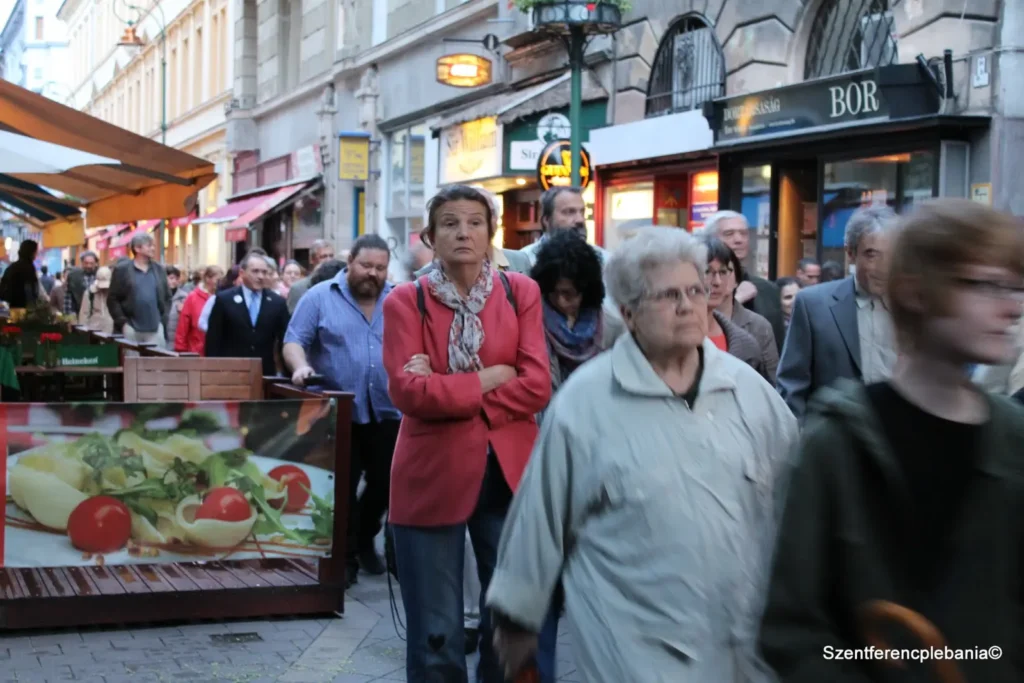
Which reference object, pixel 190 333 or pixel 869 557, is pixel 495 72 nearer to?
pixel 190 333

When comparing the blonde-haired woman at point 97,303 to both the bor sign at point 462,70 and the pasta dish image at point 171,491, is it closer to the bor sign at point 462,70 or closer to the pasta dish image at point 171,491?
the bor sign at point 462,70

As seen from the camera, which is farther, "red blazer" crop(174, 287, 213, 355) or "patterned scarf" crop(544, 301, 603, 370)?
"red blazer" crop(174, 287, 213, 355)

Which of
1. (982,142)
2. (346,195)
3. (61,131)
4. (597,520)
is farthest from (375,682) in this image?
(346,195)

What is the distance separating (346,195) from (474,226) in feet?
90.7

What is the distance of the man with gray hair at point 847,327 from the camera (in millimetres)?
5965

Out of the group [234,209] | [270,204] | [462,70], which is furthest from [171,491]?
[234,209]

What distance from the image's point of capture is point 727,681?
11.0ft

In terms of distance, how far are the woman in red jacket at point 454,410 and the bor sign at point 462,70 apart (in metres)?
18.4

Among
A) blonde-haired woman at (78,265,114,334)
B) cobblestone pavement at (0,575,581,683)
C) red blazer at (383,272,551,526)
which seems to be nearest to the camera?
red blazer at (383,272,551,526)

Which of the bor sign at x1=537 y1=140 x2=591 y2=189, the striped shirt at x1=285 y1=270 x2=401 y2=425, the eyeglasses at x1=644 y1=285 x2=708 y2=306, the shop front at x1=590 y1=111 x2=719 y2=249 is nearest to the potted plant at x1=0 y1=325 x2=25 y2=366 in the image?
the striped shirt at x1=285 y1=270 x2=401 y2=425

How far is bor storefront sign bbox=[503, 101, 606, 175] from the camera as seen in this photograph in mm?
20266

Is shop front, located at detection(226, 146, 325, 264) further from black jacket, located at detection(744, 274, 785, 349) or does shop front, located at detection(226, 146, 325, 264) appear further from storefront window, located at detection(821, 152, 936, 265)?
black jacket, located at detection(744, 274, 785, 349)

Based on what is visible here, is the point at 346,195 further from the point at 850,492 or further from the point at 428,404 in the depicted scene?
the point at 850,492

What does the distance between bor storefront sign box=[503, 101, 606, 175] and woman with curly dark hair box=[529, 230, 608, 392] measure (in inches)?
569
